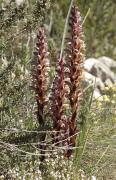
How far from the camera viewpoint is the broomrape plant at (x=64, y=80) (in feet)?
13.6

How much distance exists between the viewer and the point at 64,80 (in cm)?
416

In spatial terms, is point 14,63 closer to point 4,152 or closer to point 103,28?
point 4,152

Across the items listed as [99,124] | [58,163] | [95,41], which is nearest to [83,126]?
[58,163]

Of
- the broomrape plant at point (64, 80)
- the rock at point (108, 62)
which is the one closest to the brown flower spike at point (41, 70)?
the broomrape plant at point (64, 80)

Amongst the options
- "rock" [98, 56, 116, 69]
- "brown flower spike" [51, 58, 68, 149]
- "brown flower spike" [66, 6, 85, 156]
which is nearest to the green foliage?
"brown flower spike" [51, 58, 68, 149]

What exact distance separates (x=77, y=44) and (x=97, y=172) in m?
1.43

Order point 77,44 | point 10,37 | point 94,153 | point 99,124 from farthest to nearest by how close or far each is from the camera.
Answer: point 99,124 → point 94,153 → point 10,37 → point 77,44

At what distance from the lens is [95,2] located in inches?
422

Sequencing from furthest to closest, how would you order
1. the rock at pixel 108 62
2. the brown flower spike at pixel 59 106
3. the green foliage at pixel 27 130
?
the rock at pixel 108 62 → the green foliage at pixel 27 130 → the brown flower spike at pixel 59 106

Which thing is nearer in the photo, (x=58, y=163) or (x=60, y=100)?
(x=60, y=100)

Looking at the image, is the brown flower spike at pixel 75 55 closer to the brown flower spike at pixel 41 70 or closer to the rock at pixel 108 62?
the brown flower spike at pixel 41 70

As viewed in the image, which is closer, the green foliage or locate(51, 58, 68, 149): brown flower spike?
locate(51, 58, 68, 149): brown flower spike

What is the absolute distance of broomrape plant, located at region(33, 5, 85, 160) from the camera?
4152mm

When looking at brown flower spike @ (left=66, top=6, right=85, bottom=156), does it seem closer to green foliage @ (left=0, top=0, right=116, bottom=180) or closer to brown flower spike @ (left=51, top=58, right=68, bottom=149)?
brown flower spike @ (left=51, top=58, right=68, bottom=149)
